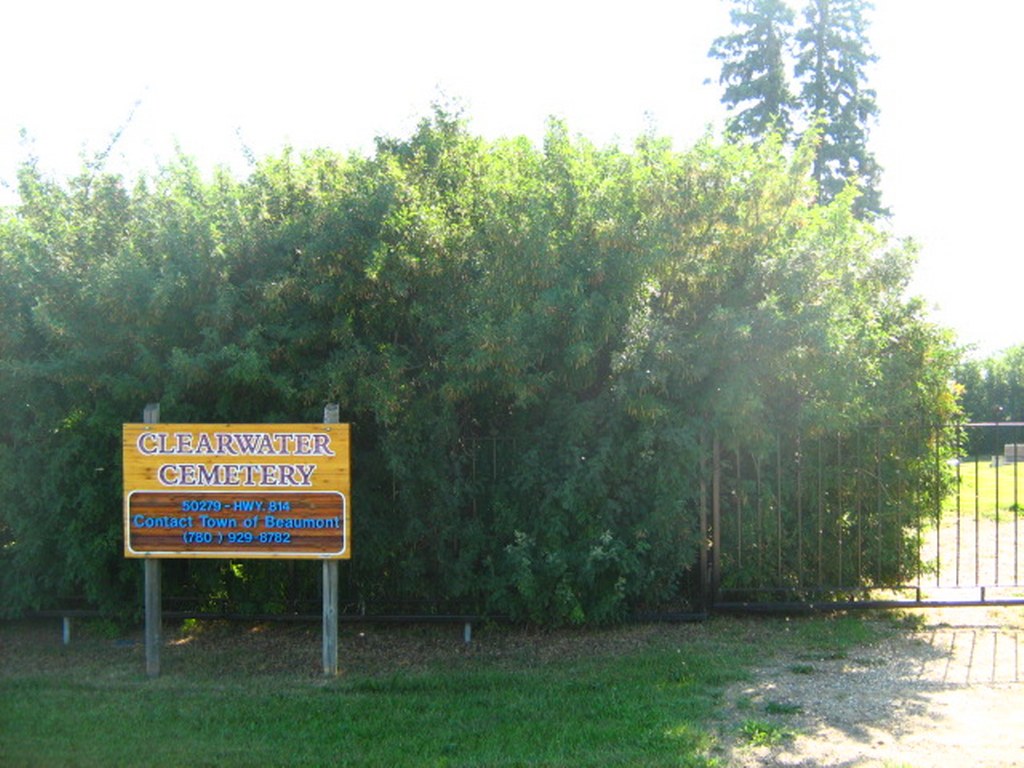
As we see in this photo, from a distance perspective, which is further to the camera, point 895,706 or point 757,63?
point 757,63

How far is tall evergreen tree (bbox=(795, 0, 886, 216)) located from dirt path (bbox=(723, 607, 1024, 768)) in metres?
19.1

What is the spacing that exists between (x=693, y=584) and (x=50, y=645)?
17.3 feet

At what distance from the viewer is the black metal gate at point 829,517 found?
8.19m

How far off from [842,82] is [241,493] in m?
22.9

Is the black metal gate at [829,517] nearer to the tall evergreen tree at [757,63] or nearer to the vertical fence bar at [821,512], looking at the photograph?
the vertical fence bar at [821,512]

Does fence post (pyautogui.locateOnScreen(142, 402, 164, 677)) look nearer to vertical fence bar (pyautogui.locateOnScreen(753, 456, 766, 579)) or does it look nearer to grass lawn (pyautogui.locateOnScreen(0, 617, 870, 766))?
grass lawn (pyautogui.locateOnScreen(0, 617, 870, 766))

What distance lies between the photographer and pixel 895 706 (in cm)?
611

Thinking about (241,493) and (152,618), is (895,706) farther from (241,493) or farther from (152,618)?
(152,618)

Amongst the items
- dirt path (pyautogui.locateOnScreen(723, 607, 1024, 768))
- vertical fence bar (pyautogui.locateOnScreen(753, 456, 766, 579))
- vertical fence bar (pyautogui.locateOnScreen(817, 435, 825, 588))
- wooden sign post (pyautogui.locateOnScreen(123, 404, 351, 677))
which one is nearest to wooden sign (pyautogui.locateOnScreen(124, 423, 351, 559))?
wooden sign post (pyautogui.locateOnScreen(123, 404, 351, 677))

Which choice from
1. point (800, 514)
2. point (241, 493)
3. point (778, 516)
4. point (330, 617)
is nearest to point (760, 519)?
point (778, 516)

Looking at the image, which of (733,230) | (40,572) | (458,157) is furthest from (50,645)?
(733,230)

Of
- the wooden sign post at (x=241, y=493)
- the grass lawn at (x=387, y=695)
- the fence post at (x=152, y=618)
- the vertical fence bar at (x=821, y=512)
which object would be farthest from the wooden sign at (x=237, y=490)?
the vertical fence bar at (x=821, y=512)

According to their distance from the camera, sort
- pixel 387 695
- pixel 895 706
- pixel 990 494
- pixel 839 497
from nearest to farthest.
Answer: pixel 895 706, pixel 387 695, pixel 839 497, pixel 990 494

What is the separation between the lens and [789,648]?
295 inches
